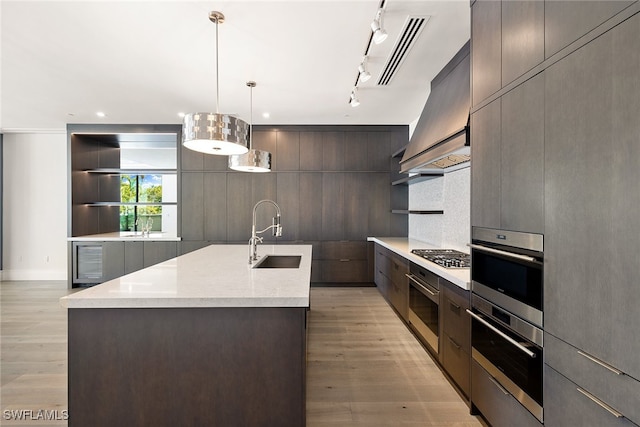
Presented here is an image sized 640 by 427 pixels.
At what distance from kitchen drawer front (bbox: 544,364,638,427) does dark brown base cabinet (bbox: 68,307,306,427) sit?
112cm

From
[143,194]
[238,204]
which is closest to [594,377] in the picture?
[238,204]

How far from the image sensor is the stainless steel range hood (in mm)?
2332

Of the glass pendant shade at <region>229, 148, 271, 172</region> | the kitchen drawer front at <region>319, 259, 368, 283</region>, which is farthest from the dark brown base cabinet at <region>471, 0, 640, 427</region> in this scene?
the kitchen drawer front at <region>319, 259, 368, 283</region>

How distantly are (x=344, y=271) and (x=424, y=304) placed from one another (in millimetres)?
2449

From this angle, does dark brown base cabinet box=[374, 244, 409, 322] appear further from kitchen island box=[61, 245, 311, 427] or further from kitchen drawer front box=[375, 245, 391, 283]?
kitchen island box=[61, 245, 311, 427]

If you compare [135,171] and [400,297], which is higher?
[135,171]

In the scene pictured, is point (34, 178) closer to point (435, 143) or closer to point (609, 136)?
point (435, 143)

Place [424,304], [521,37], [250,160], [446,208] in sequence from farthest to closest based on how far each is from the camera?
[446,208] < [250,160] < [424,304] < [521,37]

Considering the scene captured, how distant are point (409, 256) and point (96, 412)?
8.69ft

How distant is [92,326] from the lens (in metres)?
1.45

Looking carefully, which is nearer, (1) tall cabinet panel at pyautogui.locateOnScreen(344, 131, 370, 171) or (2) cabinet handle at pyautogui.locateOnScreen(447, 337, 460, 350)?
(2) cabinet handle at pyautogui.locateOnScreen(447, 337, 460, 350)

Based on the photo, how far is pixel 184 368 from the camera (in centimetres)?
146

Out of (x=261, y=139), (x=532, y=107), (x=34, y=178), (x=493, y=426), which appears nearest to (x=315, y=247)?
(x=261, y=139)

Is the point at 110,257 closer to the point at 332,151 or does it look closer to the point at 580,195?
the point at 332,151
